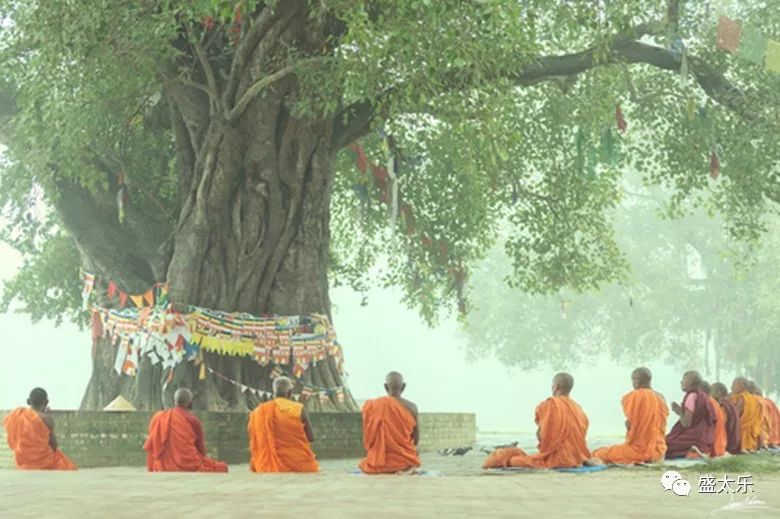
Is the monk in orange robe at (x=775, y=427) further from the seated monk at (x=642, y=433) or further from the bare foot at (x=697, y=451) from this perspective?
the seated monk at (x=642, y=433)

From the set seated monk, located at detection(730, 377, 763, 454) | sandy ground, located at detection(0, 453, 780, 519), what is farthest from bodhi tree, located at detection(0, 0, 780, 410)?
sandy ground, located at detection(0, 453, 780, 519)

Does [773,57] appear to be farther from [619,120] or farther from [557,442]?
[557,442]

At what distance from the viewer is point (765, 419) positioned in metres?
19.6

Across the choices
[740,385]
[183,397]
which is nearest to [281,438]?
[183,397]

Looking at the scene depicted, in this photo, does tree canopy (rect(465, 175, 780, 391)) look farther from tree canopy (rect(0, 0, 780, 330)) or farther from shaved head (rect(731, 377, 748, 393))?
shaved head (rect(731, 377, 748, 393))

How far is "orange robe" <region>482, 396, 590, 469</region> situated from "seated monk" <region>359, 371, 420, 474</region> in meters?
1.18

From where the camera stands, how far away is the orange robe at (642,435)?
51.6 feet

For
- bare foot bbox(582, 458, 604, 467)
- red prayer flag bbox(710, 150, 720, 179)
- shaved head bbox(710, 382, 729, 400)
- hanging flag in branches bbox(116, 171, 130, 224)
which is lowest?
bare foot bbox(582, 458, 604, 467)

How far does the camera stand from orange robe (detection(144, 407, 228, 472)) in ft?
48.1

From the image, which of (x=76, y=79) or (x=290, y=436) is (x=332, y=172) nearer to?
(x=76, y=79)

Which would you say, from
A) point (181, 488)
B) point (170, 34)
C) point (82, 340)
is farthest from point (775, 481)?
point (82, 340)

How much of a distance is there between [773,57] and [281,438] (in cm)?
867

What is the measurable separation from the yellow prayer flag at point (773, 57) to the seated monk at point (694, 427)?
4493 mm

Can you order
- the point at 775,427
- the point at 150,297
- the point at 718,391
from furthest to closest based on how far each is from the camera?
the point at 150,297 < the point at 775,427 < the point at 718,391
